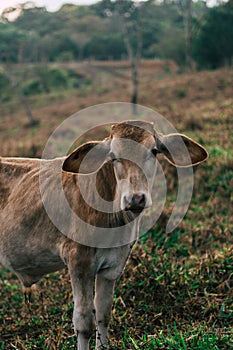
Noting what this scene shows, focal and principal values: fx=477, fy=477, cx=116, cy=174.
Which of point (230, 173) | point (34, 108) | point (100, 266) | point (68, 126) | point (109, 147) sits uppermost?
point (109, 147)

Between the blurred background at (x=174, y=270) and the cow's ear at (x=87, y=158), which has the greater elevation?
the cow's ear at (x=87, y=158)

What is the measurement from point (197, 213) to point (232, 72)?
14331 millimetres

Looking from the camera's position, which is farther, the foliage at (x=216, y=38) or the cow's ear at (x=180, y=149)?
the foliage at (x=216, y=38)

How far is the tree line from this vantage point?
76.9 feet

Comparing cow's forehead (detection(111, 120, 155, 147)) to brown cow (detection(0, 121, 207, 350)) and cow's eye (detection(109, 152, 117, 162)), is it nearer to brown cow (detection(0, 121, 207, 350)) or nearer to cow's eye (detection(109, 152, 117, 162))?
brown cow (detection(0, 121, 207, 350))

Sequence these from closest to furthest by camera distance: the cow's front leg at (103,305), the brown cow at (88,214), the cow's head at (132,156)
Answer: the cow's head at (132,156)
the brown cow at (88,214)
the cow's front leg at (103,305)

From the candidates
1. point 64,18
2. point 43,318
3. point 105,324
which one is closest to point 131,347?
point 105,324

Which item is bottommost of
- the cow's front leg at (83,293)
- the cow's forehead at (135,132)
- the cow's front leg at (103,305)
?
the cow's front leg at (103,305)

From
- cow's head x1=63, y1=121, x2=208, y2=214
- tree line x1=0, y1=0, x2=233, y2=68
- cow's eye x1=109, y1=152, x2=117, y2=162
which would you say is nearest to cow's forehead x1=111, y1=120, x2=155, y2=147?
cow's head x1=63, y1=121, x2=208, y2=214

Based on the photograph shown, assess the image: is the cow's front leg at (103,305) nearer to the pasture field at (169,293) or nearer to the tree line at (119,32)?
the pasture field at (169,293)

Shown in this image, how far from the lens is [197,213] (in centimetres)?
648

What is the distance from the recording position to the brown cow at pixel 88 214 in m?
3.02

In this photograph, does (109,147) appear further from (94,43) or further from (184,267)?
(94,43)

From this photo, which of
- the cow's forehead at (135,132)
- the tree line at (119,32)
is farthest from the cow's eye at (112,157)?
the tree line at (119,32)
